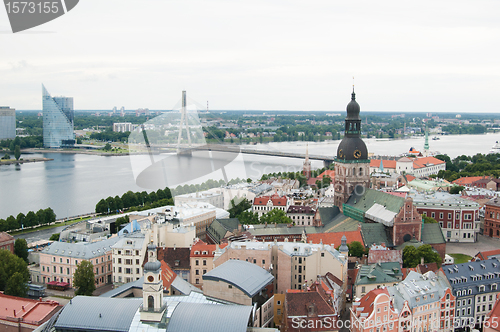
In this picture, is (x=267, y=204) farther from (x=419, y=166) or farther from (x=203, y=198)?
(x=419, y=166)

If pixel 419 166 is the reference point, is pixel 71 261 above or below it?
below

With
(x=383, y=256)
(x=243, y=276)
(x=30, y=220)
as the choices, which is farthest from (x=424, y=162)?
(x=243, y=276)

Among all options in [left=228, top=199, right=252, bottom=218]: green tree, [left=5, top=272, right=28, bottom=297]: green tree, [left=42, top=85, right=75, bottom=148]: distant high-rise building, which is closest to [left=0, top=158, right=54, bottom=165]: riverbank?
[left=42, top=85, right=75, bottom=148]: distant high-rise building

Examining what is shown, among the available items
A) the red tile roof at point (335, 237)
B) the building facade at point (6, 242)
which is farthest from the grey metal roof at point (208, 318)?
the building facade at point (6, 242)

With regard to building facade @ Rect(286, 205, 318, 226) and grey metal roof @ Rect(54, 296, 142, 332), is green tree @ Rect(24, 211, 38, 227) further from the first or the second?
grey metal roof @ Rect(54, 296, 142, 332)

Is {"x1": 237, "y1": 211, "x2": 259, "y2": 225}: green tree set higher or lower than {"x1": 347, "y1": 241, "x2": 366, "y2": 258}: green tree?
lower
